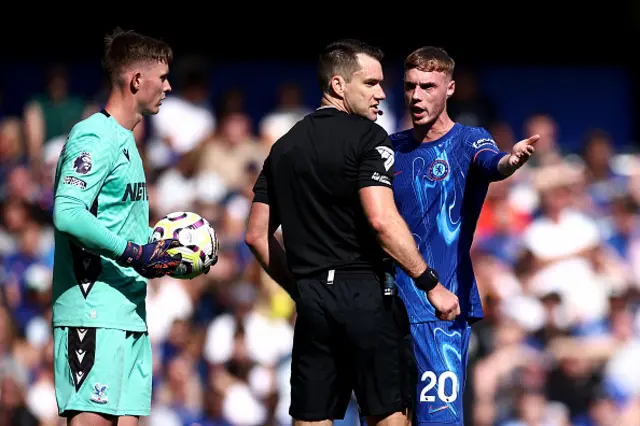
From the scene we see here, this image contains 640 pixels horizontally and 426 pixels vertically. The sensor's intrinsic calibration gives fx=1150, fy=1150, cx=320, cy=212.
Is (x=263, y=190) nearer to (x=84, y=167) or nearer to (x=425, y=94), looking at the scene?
(x=84, y=167)

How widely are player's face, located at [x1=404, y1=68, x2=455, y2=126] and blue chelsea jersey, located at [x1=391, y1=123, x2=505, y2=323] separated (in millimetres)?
159

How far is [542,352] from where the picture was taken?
1145 cm

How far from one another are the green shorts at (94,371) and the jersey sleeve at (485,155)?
208cm

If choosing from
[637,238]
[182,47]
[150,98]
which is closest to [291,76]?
[182,47]

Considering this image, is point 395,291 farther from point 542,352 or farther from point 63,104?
point 63,104

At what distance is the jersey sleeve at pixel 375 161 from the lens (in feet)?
18.3

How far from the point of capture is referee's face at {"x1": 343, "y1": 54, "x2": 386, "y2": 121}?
19.2ft

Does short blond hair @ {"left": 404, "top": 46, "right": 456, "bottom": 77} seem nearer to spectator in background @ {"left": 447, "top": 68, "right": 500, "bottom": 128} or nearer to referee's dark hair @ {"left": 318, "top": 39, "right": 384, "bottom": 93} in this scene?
referee's dark hair @ {"left": 318, "top": 39, "right": 384, "bottom": 93}

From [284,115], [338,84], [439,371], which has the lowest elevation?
[439,371]

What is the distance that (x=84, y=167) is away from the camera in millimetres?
5664

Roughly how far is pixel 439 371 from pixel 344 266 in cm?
98

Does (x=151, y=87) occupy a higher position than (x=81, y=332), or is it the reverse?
(x=151, y=87)

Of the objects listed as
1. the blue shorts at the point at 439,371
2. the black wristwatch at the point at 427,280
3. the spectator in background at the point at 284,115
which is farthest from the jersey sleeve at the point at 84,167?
the spectator in background at the point at 284,115

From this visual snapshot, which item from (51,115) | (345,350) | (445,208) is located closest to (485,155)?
(445,208)
